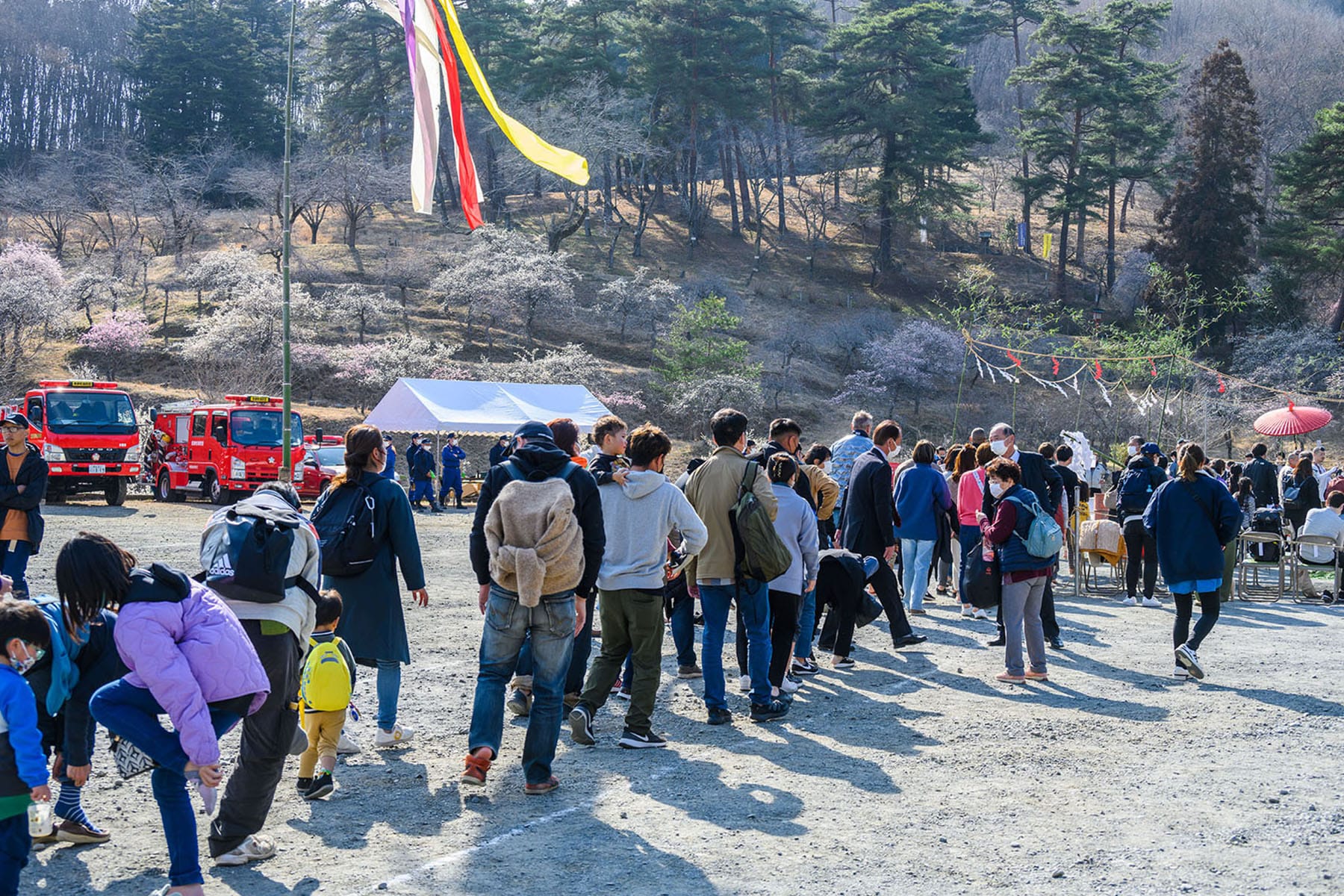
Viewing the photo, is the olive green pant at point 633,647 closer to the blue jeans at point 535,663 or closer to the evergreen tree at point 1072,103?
the blue jeans at point 535,663

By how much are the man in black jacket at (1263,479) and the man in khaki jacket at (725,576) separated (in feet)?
41.1

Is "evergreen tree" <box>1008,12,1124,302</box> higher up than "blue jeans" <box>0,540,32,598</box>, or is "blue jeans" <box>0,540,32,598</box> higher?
"evergreen tree" <box>1008,12,1124,302</box>

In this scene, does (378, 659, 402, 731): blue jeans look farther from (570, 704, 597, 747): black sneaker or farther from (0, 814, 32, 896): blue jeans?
(0, 814, 32, 896): blue jeans

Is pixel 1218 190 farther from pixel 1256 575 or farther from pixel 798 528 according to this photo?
pixel 798 528

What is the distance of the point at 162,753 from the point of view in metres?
3.72

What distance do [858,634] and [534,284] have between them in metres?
33.7

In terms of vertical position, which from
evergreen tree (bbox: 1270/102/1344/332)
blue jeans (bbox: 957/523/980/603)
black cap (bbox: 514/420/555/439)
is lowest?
blue jeans (bbox: 957/523/980/603)

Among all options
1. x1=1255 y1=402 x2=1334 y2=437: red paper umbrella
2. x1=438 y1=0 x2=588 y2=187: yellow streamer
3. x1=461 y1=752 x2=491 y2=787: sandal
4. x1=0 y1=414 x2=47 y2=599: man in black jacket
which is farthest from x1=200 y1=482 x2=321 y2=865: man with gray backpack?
x1=1255 y1=402 x2=1334 y2=437: red paper umbrella

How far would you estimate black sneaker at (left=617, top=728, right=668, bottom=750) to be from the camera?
6223 mm

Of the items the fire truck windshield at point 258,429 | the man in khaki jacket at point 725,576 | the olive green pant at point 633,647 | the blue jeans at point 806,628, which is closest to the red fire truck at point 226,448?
the fire truck windshield at point 258,429

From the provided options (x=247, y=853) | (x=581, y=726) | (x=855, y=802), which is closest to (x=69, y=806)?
(x=247, y=853)

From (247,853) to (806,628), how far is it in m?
4.80

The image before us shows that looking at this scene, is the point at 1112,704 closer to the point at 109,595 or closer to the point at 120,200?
the point at 109,595

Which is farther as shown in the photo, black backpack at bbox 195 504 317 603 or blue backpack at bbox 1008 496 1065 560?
blue backpack at bbox 1008 496 1065 560
